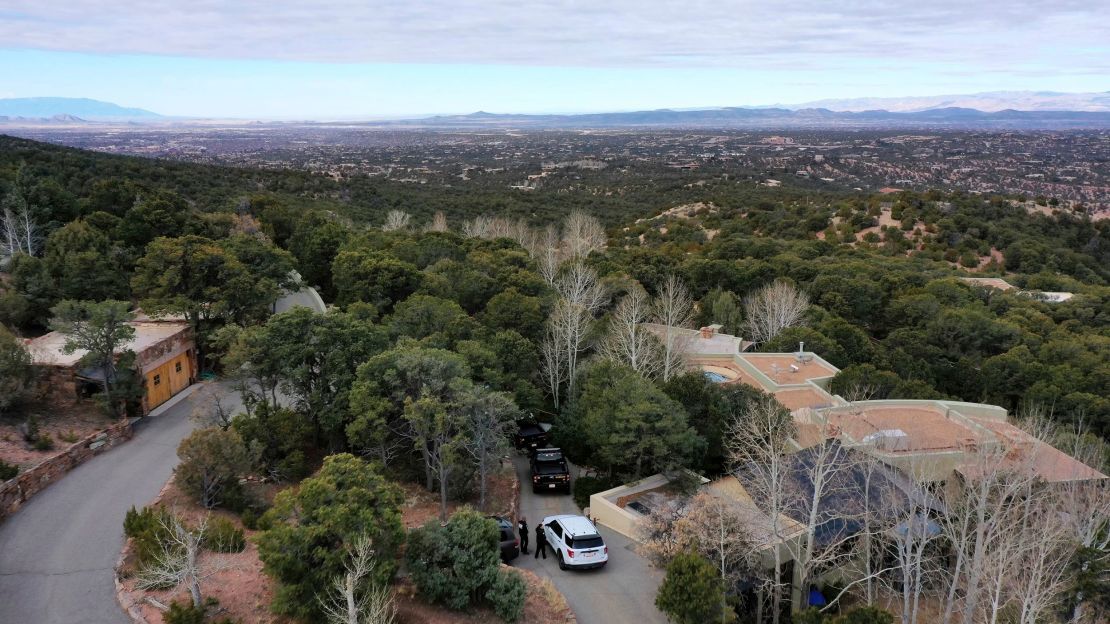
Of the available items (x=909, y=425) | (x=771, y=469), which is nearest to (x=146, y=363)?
(x=771, y=469)

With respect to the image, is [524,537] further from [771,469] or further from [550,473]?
[771,469]

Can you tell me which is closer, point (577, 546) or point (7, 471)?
point (7, 471)

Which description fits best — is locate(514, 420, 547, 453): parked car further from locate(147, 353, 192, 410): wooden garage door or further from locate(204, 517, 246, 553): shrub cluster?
locate(147, 353, 192, 410): wooden garage door

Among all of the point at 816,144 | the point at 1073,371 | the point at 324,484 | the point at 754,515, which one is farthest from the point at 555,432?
the point at 816,144

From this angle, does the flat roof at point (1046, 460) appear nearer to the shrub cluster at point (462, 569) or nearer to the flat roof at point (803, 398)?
the flat roof at point (803, 398)

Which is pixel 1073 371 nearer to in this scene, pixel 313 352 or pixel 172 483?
pixel 313 352

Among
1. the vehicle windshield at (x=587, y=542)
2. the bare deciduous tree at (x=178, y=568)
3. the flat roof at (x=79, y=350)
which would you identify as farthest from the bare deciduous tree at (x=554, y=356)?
the bare deciduous tree at (x=178, y=568)
